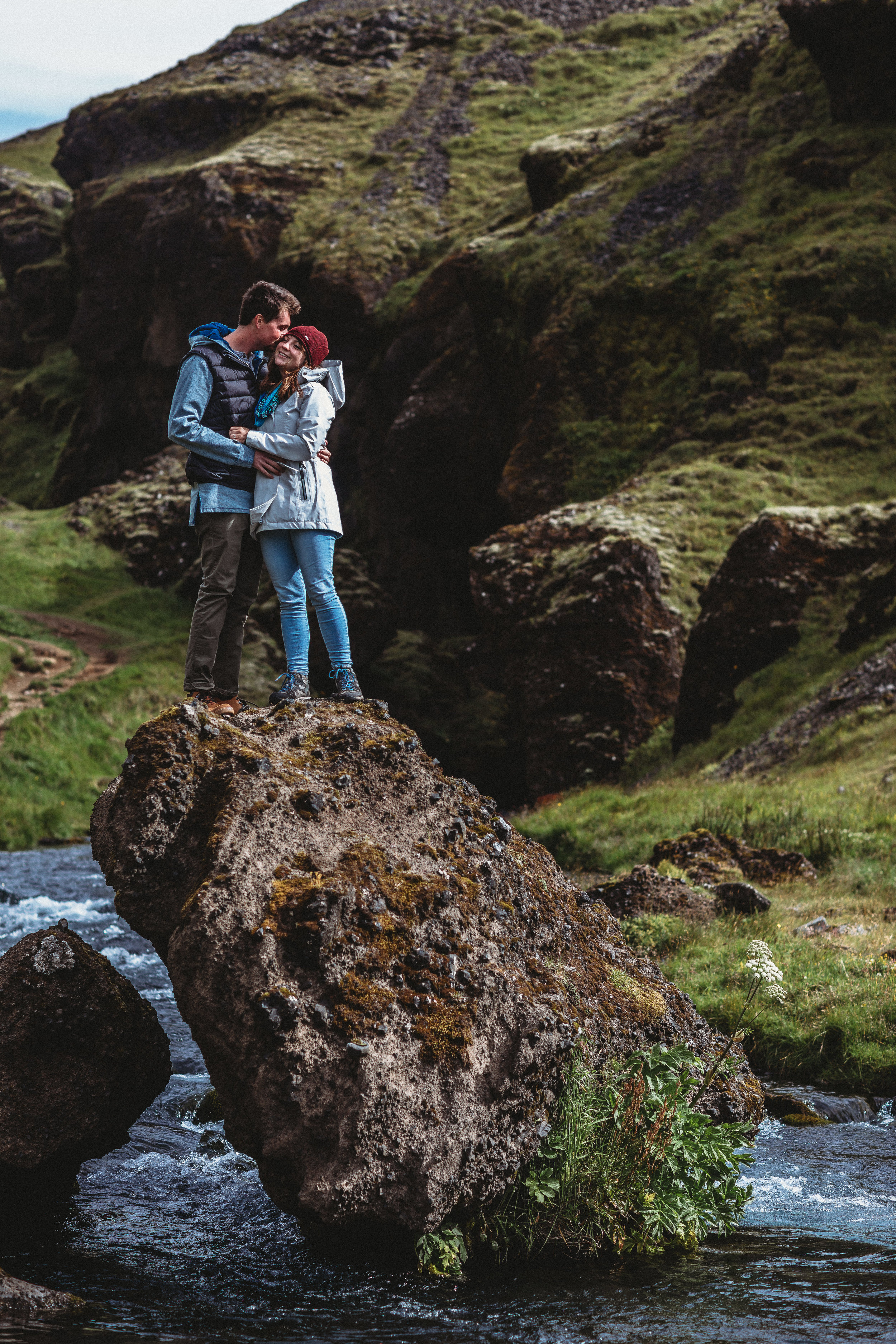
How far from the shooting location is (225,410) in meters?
8.87

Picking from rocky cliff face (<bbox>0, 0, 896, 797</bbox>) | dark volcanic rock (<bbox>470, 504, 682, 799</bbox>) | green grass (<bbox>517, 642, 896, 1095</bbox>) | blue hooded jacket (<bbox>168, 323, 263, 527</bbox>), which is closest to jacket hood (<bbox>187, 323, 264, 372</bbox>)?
blue hooded jacket (<bbox>168, 323, 263, 527</bbox>)

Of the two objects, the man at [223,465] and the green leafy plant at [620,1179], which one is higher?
the man at [223,465]

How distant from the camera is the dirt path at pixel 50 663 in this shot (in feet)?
104

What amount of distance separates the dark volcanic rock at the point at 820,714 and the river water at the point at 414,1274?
464 inches

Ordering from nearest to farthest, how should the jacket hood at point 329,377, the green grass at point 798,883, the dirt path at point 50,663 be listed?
the jacket hood at point 329,377 < the green grass at point 798,883 < the dirt path at point 50,663

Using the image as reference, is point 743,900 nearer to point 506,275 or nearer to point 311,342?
point 311,342

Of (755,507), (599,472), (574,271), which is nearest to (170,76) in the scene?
(574,271)

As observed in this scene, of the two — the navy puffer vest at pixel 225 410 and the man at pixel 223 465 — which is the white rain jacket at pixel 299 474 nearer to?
the man at pixel 223 465

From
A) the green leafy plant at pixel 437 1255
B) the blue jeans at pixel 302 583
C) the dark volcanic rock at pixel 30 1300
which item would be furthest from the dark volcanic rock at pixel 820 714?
the dark volcanic rock at pixel 30 1300

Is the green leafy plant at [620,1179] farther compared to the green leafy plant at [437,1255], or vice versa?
the green leafy plant at [620,1179]

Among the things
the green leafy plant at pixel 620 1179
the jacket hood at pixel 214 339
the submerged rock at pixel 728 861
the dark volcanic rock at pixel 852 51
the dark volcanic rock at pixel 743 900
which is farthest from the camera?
the dark volcanic rock at pixel 852 51

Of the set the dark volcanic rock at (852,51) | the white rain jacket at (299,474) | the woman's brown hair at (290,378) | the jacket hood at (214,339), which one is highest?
the dark volcanic rock at (852,51)

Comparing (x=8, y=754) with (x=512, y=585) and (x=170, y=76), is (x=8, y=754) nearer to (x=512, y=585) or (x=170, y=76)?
(x=512, y=585)

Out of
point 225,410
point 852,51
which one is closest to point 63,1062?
point 225,410
